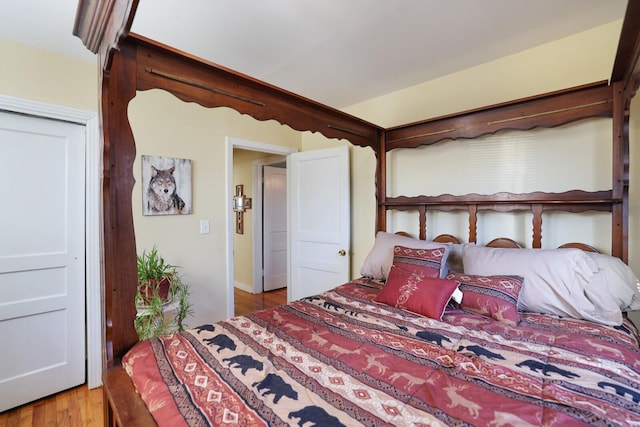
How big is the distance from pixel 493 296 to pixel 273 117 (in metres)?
1.62

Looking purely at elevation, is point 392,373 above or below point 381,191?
below

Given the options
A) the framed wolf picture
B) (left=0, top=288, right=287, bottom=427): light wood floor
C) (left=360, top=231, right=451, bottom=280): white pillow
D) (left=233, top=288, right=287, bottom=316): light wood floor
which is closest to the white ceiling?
the framed wolf picture

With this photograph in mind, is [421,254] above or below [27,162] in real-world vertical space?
below

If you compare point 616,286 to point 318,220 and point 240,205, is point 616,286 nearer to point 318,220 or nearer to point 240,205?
point 318,220

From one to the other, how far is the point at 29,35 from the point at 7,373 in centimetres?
226

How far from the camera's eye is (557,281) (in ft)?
5.14

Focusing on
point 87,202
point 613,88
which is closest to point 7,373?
point 87,202

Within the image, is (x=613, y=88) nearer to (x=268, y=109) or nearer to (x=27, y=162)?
(x=268, y=109)

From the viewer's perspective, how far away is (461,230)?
95.7 inches

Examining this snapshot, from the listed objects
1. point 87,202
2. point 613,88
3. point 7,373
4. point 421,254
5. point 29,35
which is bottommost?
point 7,373

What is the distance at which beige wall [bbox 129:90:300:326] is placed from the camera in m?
2.45

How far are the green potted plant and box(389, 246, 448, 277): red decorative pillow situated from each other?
5.60 feet

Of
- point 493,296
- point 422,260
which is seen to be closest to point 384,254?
point 422,260

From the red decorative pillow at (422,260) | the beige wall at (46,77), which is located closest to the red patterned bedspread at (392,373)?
the red decorative pillow at (422,260)
